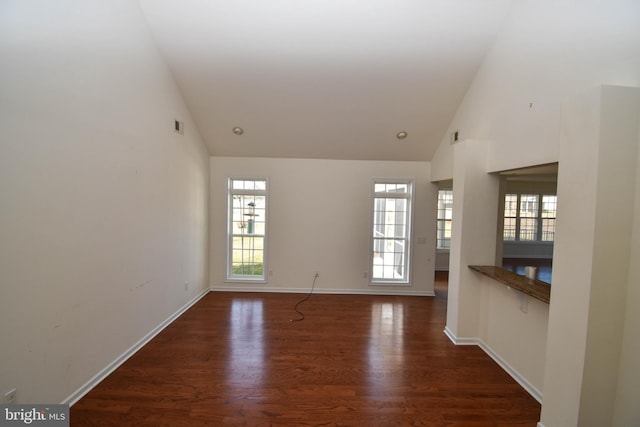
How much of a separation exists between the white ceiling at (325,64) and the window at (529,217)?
478 cm

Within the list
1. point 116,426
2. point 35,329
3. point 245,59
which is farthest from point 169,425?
point 245,59

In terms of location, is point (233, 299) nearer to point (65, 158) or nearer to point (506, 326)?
point (65, 158)

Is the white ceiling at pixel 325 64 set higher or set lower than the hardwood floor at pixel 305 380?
higher

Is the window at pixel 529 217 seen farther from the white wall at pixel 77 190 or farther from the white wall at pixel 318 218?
the white wall at pixel 77 190

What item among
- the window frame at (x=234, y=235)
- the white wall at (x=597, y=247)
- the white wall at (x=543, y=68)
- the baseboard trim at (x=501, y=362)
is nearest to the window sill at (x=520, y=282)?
the white wall at (x=597, y=247)

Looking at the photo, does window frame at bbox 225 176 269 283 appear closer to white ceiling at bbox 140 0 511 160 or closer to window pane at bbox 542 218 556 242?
white ceiling at bbox 140 0 511 160

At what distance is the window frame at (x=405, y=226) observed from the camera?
212 inches

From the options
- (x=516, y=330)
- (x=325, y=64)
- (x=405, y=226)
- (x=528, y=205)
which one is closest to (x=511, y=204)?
(x=528, y=205)

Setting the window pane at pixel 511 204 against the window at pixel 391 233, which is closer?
the window at pixel 391 233

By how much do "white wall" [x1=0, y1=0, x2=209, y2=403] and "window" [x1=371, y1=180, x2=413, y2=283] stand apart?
3520mm

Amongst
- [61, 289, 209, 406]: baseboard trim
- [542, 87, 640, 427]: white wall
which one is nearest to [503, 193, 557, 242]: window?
[542, 87, 640, 427]: white wall

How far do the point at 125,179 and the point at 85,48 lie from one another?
1128 millimetres

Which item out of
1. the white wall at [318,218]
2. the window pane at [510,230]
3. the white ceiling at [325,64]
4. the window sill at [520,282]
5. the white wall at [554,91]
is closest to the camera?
the white wall at [554,91]

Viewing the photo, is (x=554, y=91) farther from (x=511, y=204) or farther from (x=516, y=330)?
(x=511, y=204)
